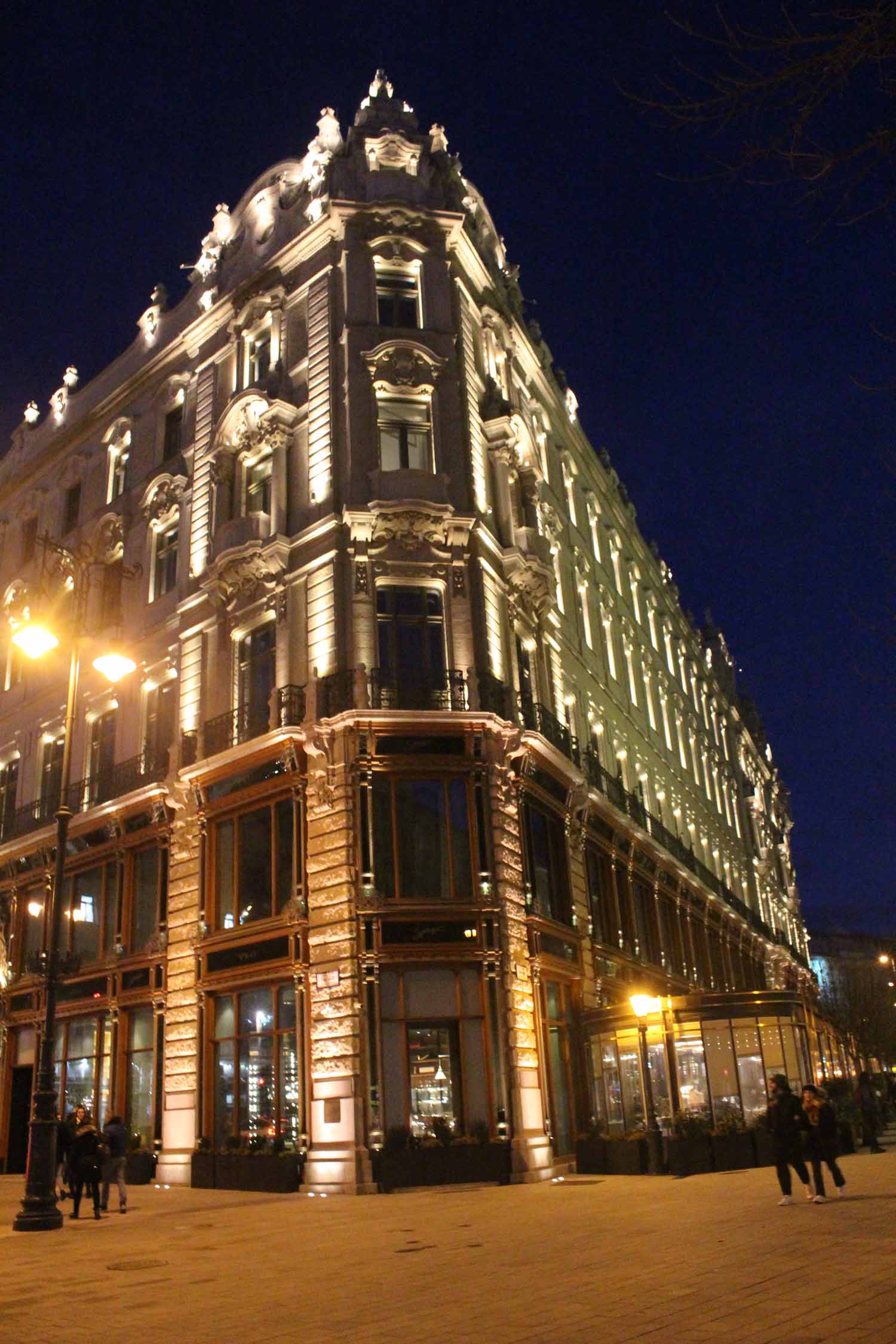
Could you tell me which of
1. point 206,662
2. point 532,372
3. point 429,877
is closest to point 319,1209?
point 429,877

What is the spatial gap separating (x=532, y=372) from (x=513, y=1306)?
31742 mm

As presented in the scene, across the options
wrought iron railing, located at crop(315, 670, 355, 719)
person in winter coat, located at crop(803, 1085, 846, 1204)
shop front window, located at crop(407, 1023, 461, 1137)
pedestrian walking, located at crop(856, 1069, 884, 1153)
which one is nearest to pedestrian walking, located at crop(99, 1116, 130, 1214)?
shop front window, located at crop(407, 1023, 461, 1137)

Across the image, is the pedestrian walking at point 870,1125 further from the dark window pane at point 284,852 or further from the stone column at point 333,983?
the dark window pane at point 284,852

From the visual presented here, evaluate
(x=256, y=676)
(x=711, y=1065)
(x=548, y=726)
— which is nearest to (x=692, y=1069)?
(x=711, y=1065)

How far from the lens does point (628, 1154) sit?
21891 mm

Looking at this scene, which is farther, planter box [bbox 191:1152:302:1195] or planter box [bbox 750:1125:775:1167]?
planter box [bbox 191:1152:302:1195]

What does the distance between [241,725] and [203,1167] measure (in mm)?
9919

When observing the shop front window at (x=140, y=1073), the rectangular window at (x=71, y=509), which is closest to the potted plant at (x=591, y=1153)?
the shop front window at (x=140, y=1073)

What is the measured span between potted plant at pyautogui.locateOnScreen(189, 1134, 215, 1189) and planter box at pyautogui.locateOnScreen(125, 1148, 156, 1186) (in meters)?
1.59

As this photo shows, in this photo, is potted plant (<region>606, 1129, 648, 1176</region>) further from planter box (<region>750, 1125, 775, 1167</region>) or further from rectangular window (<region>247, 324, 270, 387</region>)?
rectangular window (<region>247, 324, 270, 387</region>)

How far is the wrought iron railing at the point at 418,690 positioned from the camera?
24.2 meters

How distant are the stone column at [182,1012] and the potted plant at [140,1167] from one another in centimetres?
33

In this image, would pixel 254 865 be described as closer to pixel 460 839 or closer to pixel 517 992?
pixel 460 839

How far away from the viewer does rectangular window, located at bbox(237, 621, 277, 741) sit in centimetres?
2644
